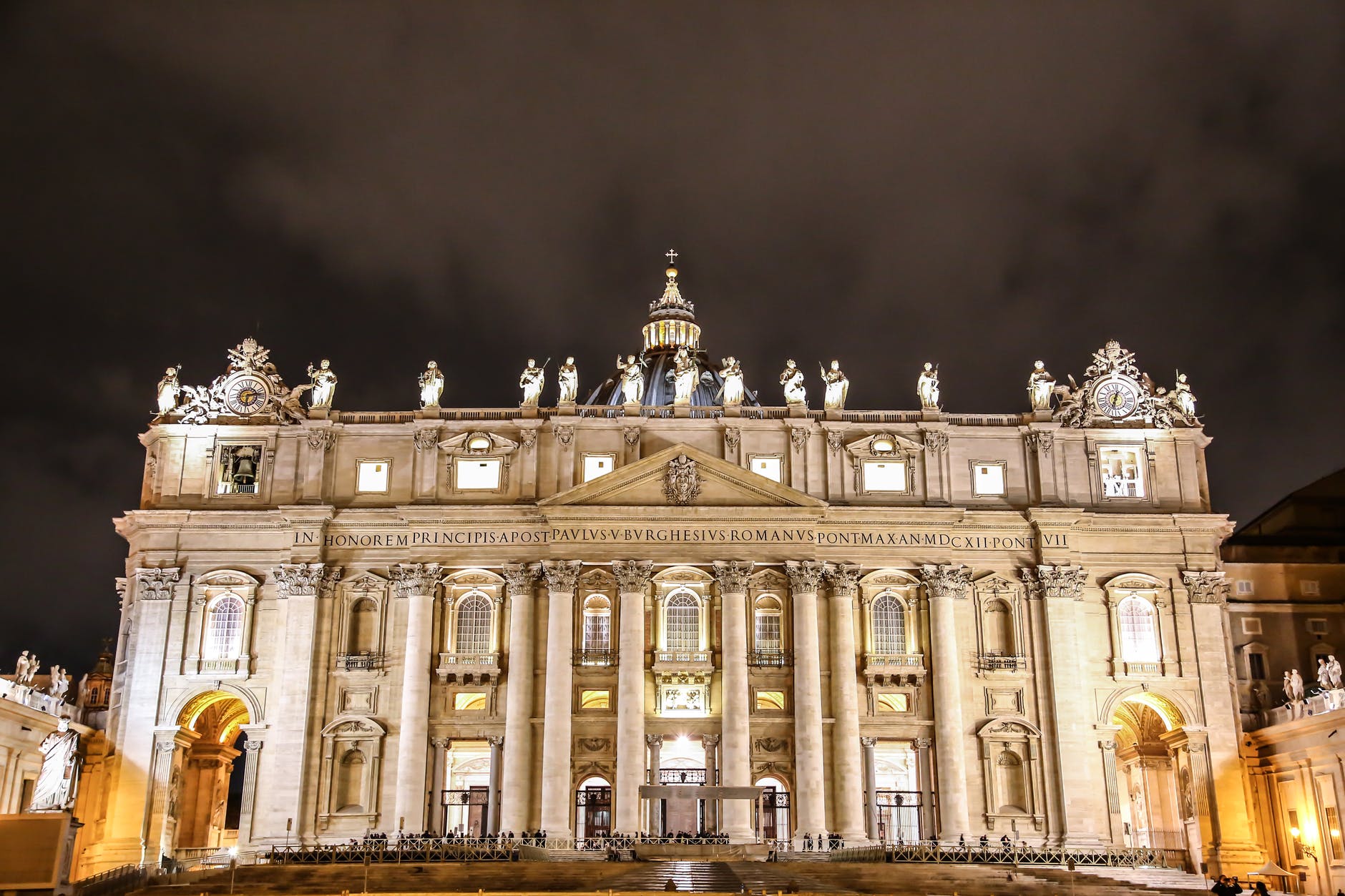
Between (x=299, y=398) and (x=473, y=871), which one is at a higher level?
(x=299, y=398)

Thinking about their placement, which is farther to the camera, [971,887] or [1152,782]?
→ [1152,782]

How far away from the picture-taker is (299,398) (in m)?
65.9

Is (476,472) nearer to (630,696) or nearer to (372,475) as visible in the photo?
(372,475)

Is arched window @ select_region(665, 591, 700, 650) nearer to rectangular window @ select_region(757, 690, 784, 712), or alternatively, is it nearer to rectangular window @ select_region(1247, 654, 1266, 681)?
rectangular window @ select_region(757, 690, 784, 712)

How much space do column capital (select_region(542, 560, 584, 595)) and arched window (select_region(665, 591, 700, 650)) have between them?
466cm

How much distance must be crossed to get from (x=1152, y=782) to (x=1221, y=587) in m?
10.3

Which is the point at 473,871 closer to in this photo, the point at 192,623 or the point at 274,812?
the point at 274,812

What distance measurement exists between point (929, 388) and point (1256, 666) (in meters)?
20.4

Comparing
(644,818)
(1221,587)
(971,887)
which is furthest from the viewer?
(1221,587)

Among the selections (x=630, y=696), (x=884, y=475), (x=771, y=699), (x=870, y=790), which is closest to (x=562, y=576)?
(x=630, y=696)

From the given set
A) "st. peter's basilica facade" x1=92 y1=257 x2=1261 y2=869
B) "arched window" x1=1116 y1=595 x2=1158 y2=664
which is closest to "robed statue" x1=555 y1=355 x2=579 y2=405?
"st. peter's basilica facade" x1=92 y1=257 x2=1261 y2=869

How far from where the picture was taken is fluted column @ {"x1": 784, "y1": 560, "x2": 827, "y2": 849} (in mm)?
58625

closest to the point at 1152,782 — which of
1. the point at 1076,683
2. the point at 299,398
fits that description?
the point at 1076,683

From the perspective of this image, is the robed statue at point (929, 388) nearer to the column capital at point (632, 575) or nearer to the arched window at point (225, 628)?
the column capital at point (632, 575)
